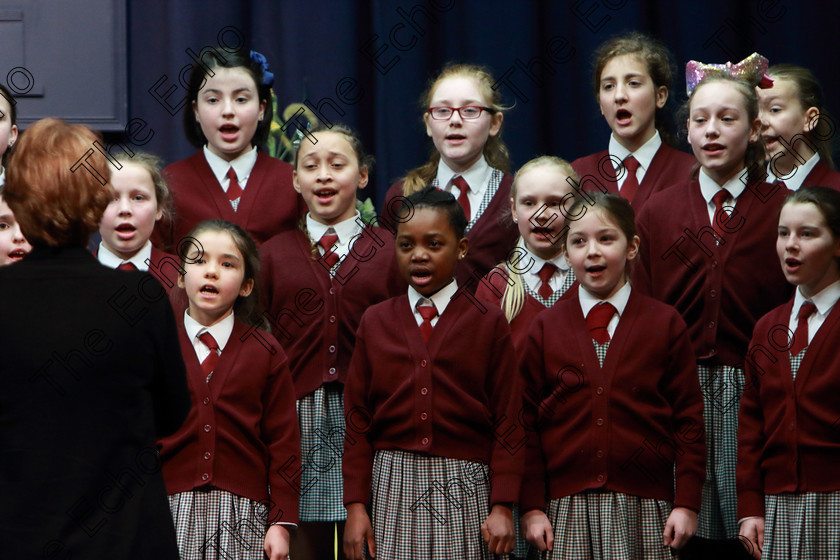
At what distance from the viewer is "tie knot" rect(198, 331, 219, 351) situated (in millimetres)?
2453

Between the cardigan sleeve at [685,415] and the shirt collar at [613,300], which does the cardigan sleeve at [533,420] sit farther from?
the cardigan sleeve at [685,415]

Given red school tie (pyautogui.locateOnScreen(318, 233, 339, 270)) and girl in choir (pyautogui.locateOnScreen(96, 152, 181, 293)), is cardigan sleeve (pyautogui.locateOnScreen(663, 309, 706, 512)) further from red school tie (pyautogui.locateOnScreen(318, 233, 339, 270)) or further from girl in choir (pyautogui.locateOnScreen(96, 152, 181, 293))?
girl in choir (pyautogui.locateOnScreen(96, 152, 181, 293))

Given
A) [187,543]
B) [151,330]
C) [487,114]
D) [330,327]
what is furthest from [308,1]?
[151,330]

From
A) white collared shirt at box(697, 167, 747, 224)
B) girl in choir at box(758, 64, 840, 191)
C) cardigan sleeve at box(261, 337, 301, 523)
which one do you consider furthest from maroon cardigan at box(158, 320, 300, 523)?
girl in choir at box(758, 64, 840, 191)

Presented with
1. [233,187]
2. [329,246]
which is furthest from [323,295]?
[233,187]

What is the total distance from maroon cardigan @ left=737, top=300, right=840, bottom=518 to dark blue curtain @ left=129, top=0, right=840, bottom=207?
5.41 ft

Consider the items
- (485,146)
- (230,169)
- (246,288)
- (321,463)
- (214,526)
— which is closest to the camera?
(214,526)

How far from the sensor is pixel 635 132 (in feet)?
9.98

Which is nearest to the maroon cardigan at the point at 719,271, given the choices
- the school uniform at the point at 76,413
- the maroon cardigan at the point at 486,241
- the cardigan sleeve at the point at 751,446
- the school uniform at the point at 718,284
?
the school uniform at the point at 718,284

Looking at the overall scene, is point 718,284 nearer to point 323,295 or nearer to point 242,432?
point 323,295

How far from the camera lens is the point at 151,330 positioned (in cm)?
168

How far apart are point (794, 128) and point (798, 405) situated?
3.28 feet

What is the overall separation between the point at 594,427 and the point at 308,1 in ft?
7.19

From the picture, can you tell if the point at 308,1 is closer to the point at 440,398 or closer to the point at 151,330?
the point at 440,398
